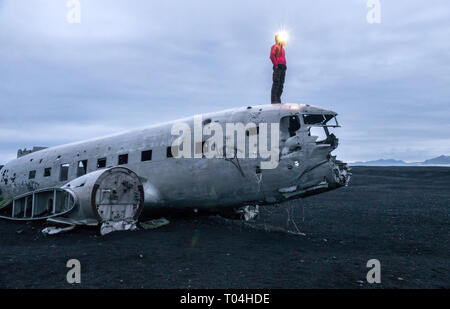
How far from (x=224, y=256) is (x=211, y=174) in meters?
3.42

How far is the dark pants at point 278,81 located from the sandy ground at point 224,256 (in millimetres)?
5012

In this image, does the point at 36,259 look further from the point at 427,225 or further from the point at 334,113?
the point at 427,225

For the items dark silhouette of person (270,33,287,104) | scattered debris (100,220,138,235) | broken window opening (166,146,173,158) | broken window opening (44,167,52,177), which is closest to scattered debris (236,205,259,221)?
broken window opening (166,146,173,158)

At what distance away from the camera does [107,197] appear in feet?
36.0

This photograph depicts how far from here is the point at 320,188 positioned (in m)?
10.1

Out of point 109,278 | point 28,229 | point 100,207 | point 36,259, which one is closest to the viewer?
point 109,278

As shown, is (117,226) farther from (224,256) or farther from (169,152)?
(224,256)

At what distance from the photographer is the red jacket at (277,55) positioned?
11867 millimetres

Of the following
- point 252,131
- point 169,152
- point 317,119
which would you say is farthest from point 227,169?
point 317,119

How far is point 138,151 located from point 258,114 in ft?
17.9

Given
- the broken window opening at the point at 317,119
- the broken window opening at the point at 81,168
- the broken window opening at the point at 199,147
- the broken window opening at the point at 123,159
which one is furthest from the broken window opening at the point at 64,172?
the broken window opening at the point at 317,119
